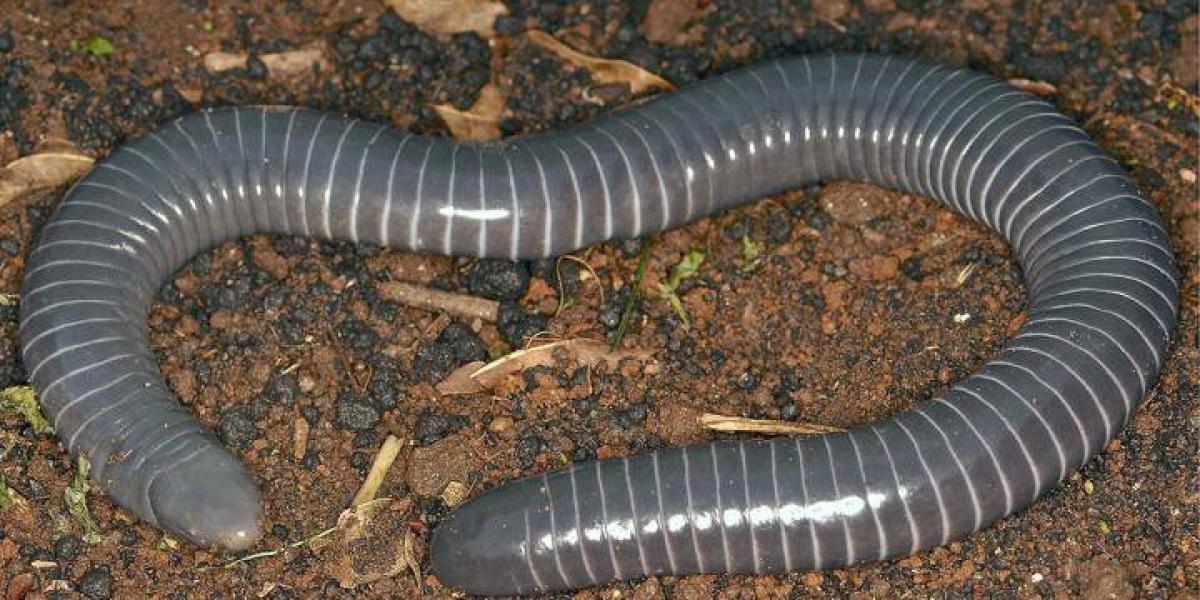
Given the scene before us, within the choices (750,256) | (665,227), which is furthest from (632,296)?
(750,256)

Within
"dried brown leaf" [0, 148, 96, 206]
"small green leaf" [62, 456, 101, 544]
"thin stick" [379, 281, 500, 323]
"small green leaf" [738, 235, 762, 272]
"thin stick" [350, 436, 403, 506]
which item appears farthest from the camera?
"dried brown leaf" [0, 148, 96, 206]

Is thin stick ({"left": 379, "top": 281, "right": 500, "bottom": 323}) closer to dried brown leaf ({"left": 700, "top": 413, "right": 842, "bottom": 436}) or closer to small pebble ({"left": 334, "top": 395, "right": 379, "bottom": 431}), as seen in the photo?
small pebble ({"left": 334, "top": 395, "right": 379, "bottom": 431})

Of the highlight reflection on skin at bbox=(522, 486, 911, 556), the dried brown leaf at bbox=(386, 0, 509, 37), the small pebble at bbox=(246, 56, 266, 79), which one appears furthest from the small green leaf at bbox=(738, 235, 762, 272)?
the small pebble at bbox=(246, 56, 266, 79)

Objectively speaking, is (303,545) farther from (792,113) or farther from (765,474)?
(792,113)

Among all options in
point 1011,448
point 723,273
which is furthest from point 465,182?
point 1011,448

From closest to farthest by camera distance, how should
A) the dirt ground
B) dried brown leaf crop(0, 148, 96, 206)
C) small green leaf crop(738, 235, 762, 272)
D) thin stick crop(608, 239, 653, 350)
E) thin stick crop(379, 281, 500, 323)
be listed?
1. the dirt ground
2. thin stick crop(608, 239, 653, 350)
3. thin stick crop(379, 281, 500, 323)
4. small green leaf crop(738, 235, 762, 272)
5. dried brown leaf crop(0, 148, 96, 206)

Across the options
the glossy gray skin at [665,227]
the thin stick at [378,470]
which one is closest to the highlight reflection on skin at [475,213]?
the glossy gray skin at [665,227]

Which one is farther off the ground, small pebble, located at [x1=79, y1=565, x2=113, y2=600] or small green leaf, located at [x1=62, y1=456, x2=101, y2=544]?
small green leaf, located at [x1=62, y1=456, x2=101, y2=544]
